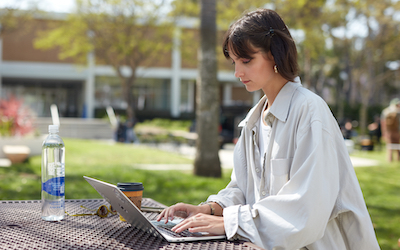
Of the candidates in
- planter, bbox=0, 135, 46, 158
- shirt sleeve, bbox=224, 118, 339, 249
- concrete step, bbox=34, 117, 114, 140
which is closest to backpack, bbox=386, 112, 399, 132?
planter, bbox=0, 135, 46, 158

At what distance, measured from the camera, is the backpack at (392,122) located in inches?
550

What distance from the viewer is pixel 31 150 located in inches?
503

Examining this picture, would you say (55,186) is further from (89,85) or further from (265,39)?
(89,85)

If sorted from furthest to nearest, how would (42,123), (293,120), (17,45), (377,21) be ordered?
(17,45)
(42,123)
(377,21)
(293,120)

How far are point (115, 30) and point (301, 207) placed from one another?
23719 millimetres

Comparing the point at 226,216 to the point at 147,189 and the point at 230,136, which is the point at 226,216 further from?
the point at 230,136

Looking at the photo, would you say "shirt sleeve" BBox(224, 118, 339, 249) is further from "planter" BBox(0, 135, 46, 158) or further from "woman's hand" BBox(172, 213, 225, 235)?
"planter" BBox(0, 135, 46, 158)

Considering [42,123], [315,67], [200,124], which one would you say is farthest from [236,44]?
[315,67]

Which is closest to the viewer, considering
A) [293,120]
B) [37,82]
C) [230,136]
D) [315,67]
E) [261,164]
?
[293,120]

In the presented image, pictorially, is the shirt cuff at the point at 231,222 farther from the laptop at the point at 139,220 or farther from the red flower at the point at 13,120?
the red flower at the point at 13,120

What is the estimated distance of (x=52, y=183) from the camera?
1994 mm

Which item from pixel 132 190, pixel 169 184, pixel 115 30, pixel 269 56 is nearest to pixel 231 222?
pixel 132 190

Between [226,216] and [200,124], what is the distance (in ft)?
23.5

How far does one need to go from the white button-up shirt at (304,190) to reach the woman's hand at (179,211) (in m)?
0.31
